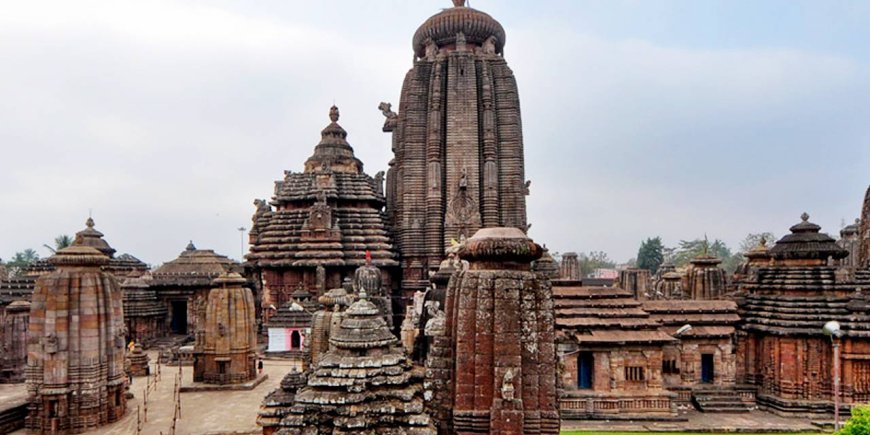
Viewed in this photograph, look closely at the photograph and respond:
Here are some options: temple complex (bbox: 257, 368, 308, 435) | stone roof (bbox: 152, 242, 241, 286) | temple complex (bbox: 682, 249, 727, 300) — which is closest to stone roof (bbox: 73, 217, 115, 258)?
stone roof (bbox: 152, 242, 241, 286)

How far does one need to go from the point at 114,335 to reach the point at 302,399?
10.8 m

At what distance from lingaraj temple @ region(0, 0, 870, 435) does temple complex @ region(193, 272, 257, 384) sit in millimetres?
74

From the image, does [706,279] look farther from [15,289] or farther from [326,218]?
[15,289]

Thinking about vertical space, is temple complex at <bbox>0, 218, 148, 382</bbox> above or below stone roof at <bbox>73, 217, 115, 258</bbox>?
below

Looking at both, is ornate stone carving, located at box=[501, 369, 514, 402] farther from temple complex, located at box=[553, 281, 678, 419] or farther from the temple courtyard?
temple complex, located at box=[553, 281, 678, 419]

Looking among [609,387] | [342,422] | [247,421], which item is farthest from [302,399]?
[609,387]

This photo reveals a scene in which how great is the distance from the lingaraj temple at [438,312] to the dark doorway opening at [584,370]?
8 cm

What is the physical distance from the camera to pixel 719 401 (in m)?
19.8

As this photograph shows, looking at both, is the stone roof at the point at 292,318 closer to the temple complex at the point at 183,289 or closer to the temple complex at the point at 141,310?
the temple complex at the point at 183,289

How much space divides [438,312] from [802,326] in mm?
13727

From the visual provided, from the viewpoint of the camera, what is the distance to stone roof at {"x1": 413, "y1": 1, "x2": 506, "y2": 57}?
117 ft

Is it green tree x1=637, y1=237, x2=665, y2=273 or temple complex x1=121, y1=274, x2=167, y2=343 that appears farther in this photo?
green tree x1=637, y1=237, x2=665, y2=273

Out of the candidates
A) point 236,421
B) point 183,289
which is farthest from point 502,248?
point 183,289

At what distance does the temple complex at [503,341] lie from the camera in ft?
27.5
